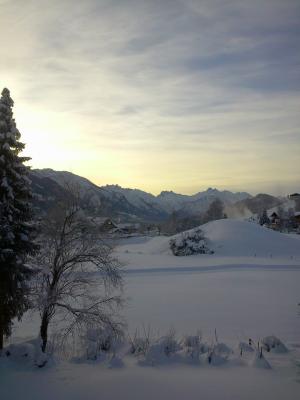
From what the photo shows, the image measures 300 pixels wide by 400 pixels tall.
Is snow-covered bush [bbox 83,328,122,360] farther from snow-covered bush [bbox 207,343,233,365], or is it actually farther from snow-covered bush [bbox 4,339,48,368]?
snow-covered bush [bbox 207,343,233,365]

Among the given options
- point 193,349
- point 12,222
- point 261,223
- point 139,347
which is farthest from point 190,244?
point 261,223

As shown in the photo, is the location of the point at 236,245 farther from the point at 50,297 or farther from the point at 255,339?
the point at 50,297

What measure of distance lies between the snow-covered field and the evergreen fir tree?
2.04 meters

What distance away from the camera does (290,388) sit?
11.8 metres

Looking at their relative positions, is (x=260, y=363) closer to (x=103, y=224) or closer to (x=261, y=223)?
(x=103, y=224)

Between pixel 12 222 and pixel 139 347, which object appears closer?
pixel 12 222

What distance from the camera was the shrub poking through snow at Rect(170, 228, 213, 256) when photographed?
60.1m

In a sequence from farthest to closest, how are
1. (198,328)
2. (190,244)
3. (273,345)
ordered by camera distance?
(190,244)
(198,328)
(273,345)

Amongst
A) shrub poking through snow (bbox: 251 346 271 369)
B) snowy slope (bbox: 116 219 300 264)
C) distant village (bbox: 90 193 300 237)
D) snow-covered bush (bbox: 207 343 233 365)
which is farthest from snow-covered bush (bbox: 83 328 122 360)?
snowy slope (bbox: 116 219 300 264)

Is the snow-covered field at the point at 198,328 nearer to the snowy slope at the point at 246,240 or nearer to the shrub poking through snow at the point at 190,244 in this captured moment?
the shrub poking through snow at the point at 190,244

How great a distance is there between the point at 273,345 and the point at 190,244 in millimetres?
44373

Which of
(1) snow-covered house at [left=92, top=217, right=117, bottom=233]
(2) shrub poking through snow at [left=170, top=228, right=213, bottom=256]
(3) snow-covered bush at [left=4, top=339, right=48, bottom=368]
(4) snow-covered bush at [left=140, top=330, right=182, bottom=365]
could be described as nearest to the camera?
(3) snow-covered bush at [left=4, top=339, right=48, bottom=368]

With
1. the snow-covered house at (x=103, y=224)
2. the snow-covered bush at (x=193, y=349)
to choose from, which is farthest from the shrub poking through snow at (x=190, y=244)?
the snow-covered bush at (x=193, y=349)

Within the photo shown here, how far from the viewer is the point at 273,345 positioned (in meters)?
16.0
